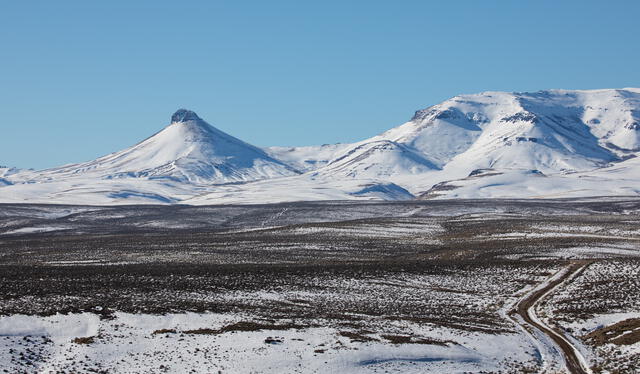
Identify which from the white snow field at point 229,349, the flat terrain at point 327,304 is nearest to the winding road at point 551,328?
the flat terrain at point 327,304

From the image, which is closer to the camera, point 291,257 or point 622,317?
point 622,317

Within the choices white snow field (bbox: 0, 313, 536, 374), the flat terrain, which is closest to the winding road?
the flat terrain

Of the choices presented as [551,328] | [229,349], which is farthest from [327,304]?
[551,328]

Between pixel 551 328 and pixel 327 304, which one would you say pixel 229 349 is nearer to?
pixel 327 304

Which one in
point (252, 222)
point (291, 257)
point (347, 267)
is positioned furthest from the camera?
point (252, 222)

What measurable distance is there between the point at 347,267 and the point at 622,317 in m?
24.3

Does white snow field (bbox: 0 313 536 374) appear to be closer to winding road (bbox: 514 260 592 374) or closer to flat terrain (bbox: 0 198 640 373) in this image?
flat terrain (bbox: 0 198 640 373)

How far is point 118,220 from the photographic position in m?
144

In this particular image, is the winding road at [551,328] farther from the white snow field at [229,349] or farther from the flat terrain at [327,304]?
the white snow field at [229,349]

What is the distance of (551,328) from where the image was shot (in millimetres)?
38156

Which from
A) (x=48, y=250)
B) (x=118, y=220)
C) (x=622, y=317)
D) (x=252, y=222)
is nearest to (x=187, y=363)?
(x=622, y=317)

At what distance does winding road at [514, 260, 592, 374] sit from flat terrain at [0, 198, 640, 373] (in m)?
0.17

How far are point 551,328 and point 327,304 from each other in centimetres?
1274

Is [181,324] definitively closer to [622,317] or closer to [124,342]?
[124,342]
